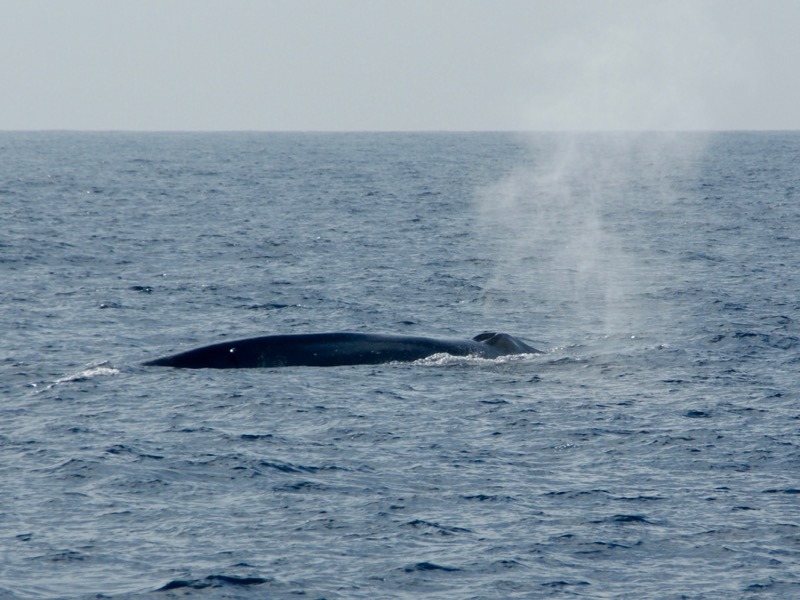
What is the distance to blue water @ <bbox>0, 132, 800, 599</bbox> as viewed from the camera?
16.1 metres

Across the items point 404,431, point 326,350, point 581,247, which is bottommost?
point 404,431

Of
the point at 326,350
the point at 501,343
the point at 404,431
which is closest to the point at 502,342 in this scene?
the point at 501,343

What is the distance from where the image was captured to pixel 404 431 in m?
22.1

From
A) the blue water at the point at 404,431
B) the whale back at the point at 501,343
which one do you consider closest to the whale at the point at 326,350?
the whale back at the point at 501,343

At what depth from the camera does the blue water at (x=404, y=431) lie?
16.1 metres

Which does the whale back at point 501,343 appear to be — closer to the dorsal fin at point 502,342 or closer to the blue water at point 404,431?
the dorsal fin at point 502,342

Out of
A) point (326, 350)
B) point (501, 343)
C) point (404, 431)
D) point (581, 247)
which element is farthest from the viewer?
point (581, 247)

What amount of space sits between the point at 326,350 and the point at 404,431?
5460 millimetres

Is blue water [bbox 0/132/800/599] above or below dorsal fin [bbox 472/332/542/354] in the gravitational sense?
below

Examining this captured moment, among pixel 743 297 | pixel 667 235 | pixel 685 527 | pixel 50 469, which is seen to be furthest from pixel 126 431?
pixel 667 235

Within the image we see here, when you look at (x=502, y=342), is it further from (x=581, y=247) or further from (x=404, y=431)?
(x=581, y=247)

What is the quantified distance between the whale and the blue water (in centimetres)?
49

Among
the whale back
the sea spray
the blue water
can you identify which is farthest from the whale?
the sea spray

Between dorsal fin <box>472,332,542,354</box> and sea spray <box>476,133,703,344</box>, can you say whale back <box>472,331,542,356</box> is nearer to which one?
dorsal fin <box>472,332,542,354</box>
